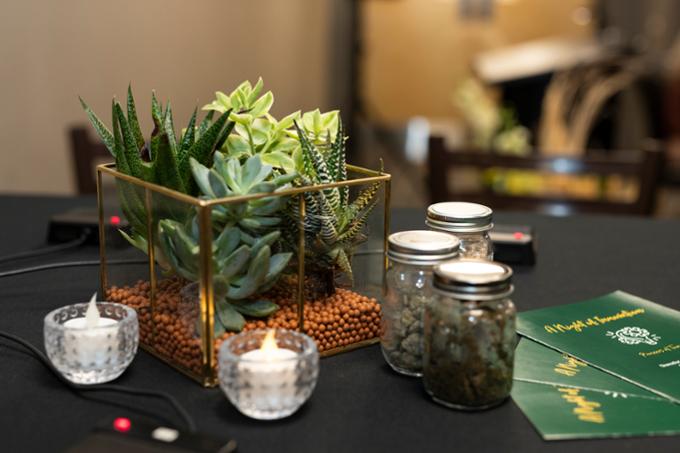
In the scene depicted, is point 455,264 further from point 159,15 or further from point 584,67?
point 584,67

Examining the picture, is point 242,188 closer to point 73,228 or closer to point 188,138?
point 188,138

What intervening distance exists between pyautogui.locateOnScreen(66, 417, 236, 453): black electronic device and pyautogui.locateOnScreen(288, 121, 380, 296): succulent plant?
0.25 meters

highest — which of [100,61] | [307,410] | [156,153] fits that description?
[100,61]

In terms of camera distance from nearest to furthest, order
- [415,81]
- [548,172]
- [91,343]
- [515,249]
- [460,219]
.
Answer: [91,343]
[460,219]
[515,249]
[548,172]
[415,81]

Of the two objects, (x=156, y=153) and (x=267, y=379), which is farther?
(x=156, y=153)

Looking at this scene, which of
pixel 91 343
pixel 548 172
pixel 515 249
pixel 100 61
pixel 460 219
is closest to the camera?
pixel 91 343

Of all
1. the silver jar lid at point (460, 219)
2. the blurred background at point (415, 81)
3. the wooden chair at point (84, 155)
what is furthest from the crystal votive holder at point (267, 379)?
the wooden chair at point (84, 155)

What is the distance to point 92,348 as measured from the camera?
735 mm

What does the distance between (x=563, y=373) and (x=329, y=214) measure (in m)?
0.28

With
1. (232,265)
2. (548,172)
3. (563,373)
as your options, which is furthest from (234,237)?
(548,172)

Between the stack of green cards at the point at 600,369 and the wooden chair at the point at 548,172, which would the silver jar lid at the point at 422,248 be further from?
the wooden chair at the point at 548,172

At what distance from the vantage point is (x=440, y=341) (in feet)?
2.32

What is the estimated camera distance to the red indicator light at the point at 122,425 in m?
0.65

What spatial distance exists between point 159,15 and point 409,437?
9.49ft
